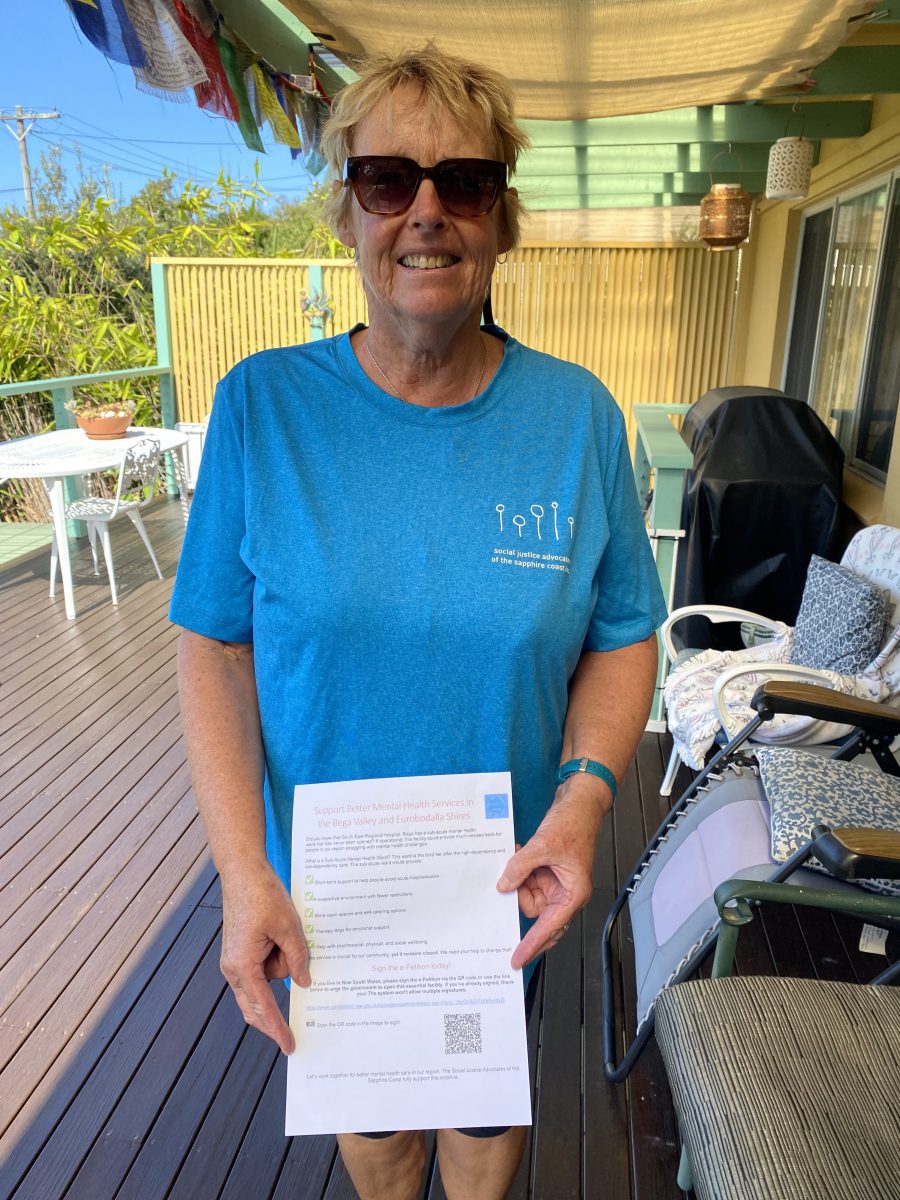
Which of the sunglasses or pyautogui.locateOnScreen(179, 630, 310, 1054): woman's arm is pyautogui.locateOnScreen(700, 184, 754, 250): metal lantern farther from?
pyautogui.locateOnScreen(179, 630, 310, 1054): woman's arm

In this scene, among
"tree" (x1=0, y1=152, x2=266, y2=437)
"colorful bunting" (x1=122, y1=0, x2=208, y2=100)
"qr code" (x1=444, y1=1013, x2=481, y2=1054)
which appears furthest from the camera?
"tree" (x1=0, y1=152, x2=266, y2=437)

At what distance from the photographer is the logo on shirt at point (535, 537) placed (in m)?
1.03

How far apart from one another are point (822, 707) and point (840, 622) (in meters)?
0.64

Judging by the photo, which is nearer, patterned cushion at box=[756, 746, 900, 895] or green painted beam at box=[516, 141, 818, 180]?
patterned cushion at box=[756, 746, 900, 895]

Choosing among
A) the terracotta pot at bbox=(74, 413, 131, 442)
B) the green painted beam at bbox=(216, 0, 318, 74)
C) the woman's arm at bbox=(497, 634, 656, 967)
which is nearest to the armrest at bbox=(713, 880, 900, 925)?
the woman's arm at bbox=(497, 634, 656, 967)

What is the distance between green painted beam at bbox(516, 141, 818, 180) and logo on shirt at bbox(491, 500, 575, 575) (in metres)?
5.68

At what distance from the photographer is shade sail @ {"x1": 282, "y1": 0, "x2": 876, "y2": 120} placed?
2705 millimetres

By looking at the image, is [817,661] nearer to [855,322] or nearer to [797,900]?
[797,900]

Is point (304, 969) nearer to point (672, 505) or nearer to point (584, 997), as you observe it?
point (584, 997)

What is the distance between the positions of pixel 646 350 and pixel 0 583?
6.61m

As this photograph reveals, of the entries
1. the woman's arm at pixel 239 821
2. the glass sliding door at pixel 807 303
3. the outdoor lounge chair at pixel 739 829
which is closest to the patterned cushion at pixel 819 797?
the outdoor lounge chair at pixel 739 829

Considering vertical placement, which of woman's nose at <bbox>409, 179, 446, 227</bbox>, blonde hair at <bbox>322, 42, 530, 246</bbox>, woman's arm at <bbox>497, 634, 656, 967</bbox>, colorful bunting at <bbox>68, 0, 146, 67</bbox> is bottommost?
woman's arm at <bbox>497, 634, 656, 967</bbox>

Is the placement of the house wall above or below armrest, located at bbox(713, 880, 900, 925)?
above

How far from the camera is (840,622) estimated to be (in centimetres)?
276
